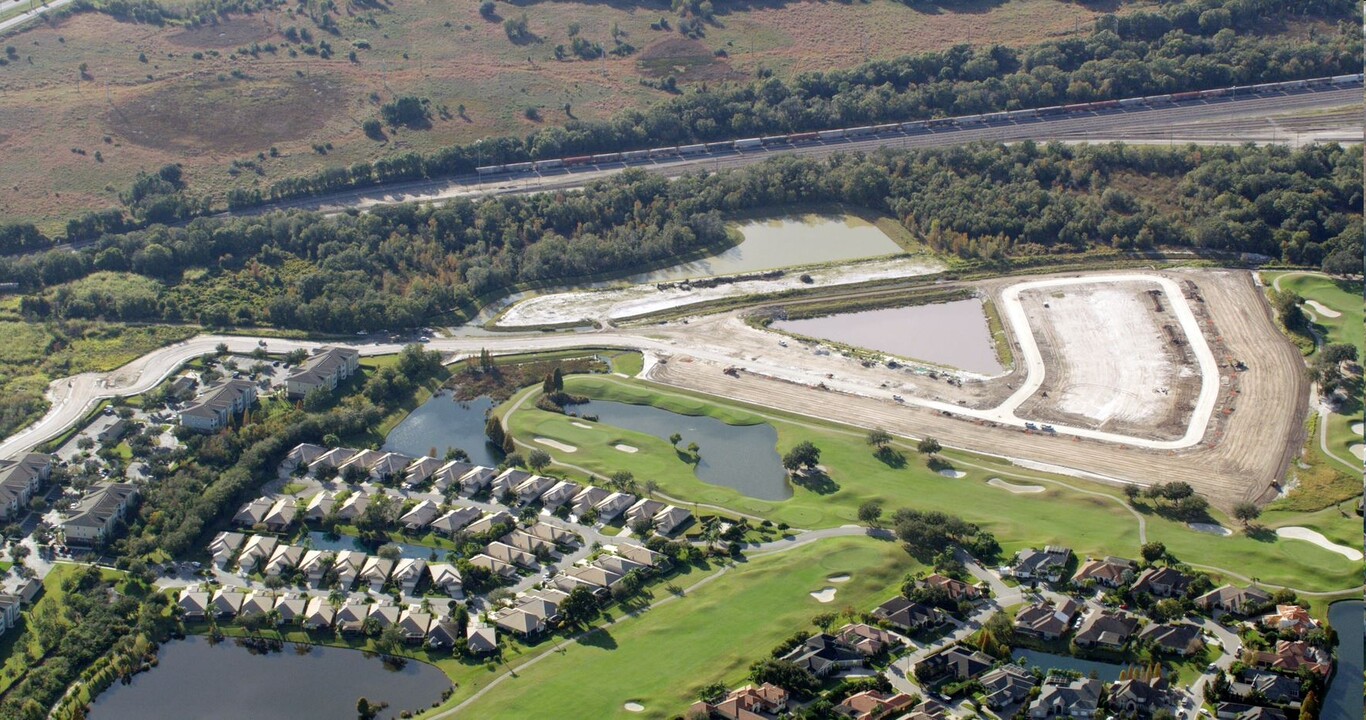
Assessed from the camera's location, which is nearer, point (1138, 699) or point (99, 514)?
point (1138, 699)

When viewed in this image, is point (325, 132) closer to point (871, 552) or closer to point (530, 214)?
point (530, 214)

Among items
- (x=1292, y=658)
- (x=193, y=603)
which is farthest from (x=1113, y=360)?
(x=193, y=603)

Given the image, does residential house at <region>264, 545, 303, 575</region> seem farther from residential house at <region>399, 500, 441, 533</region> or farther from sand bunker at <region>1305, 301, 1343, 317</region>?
sand bunker at <region>1305, 301, 1343, 317</region>

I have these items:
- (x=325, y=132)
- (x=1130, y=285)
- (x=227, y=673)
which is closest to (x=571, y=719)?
(x=227, y=673)

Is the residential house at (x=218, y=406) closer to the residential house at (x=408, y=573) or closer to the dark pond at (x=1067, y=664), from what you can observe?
the residential house at (x=408, y=573)

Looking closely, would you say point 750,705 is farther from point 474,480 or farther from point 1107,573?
point 474,480

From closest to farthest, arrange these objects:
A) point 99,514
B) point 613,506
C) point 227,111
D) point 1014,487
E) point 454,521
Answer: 1. point 99,514
2. point 454,521
3. point 613,506
4. point 1014,487
5. point 227,111

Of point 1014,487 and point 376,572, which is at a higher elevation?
point 1014,487
